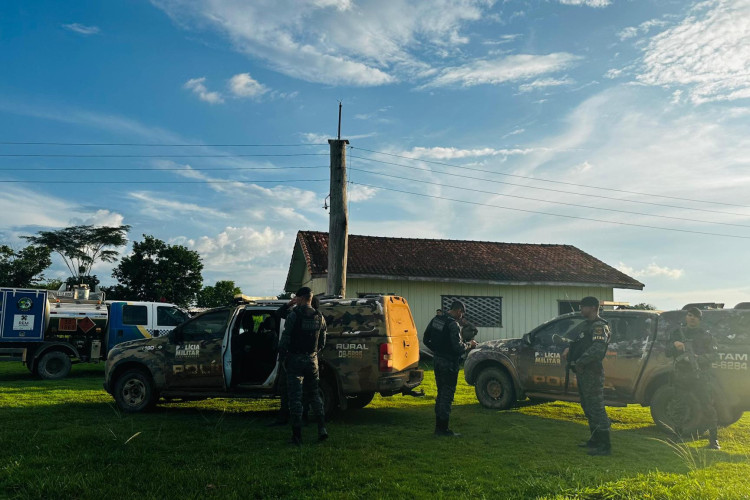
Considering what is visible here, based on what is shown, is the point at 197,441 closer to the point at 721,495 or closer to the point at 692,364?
the point at 721,495

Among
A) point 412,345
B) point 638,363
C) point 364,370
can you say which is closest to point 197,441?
point 364,370

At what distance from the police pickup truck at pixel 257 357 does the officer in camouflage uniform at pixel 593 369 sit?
107 inches

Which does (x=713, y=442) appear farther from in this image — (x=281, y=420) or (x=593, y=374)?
(x=281, y=420)

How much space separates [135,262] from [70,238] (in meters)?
6.13

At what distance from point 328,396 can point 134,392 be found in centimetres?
340

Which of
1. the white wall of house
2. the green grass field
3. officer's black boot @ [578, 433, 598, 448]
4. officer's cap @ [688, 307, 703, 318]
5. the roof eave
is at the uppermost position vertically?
the roof eave

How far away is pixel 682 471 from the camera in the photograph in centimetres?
637

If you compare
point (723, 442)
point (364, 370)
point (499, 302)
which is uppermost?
point (499, 302)

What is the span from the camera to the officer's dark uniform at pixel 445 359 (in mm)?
8164

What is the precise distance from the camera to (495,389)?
35.5 feet

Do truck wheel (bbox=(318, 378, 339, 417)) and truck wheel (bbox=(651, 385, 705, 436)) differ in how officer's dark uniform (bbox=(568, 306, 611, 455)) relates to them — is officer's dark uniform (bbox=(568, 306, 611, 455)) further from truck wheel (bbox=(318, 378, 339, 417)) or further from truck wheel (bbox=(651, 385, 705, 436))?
truck wheel (bbox=(318, 378, 339, 417))

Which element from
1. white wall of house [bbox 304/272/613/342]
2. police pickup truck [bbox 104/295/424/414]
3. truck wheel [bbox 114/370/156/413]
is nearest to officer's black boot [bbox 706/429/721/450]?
police pickup truck [bbox 104/295/424/414]

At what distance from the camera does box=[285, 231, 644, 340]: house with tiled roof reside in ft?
68.9

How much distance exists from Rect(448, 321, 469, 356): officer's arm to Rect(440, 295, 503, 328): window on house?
1329 centimetres
